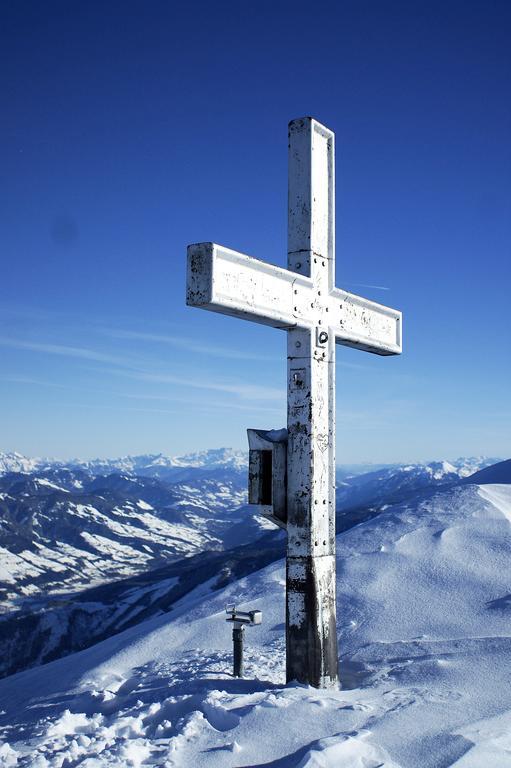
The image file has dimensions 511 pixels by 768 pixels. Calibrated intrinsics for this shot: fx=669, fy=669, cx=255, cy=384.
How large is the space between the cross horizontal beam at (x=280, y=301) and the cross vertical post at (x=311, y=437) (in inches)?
4.2

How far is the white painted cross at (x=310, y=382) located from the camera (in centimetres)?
887

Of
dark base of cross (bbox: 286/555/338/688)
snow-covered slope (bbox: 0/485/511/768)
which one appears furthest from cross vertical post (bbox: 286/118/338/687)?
snow-covered slope (bbox: 0/485/511/768)

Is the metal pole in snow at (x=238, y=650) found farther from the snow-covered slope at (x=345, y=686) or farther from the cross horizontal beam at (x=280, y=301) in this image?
the cross horizontal beam at (x=280, y=301)

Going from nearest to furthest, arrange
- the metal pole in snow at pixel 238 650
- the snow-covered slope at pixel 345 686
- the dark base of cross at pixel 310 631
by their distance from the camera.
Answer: the snow-covered slope at pixel 345 686 → the dark base of cross at pixel 310 631 → the metal pole in snow at pixel 238 650

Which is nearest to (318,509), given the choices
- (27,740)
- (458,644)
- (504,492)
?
(458,644)

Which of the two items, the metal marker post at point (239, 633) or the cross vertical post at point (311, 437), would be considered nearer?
the cross vertical post at point (311, 437)

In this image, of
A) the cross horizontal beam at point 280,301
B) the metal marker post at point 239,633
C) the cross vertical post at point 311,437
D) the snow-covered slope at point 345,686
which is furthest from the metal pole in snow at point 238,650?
the cross horizontal beam at point 280,301

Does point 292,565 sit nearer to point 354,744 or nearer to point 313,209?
point 354,744

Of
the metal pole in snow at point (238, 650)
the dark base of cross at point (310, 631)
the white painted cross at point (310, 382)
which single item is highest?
the white painted cross at point (310, 382)

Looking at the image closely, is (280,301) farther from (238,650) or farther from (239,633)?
(238,650)

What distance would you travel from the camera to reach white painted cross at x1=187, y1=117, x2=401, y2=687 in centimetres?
887

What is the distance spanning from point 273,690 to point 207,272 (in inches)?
212

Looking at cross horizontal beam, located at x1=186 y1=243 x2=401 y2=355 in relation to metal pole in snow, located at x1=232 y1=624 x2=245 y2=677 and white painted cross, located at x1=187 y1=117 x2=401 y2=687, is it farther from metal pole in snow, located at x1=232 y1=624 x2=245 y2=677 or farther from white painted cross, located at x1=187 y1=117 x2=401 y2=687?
metal pole in snow, located at x1=232 y1=624 x2=245 y2=677

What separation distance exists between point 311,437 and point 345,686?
359 centimetres
